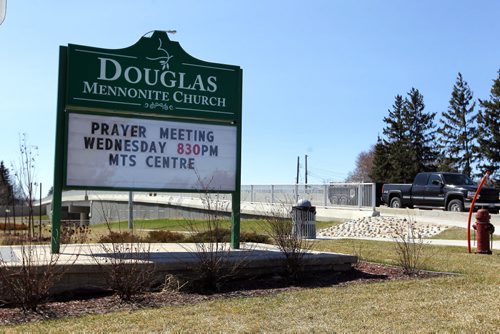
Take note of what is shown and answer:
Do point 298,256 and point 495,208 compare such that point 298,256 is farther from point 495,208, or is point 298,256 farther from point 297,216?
point 495,208

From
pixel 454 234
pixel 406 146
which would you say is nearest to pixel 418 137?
pixel 406 146

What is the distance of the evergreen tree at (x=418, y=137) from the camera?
7000 cm

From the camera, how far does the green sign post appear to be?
9.33 metres

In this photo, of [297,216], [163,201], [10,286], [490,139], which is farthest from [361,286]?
[490,139]

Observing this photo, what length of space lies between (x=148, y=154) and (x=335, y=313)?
4.84 meters

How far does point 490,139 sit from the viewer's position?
5791 centimetres

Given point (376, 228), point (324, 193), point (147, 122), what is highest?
point (147, 122)

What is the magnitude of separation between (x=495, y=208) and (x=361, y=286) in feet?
64.8

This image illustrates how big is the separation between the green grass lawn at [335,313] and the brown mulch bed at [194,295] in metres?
0.30

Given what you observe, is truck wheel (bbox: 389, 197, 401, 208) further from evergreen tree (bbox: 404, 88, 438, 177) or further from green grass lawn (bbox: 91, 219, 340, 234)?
evergreen tree (bbox: 404, 88, 438, 177)

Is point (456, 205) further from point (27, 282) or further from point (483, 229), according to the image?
Result: point (27, 282)

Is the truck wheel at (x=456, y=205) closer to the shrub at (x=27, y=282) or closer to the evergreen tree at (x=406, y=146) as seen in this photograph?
the shrub at (x=27, y=282)

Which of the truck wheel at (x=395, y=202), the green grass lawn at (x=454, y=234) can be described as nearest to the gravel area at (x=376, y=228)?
the green grass lawn at (x=454, y=234)

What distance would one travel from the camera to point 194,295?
7543 mm
